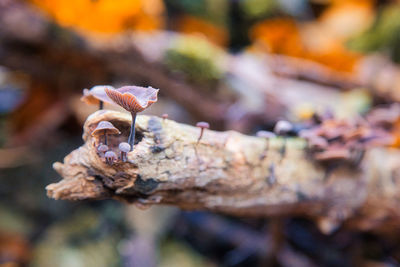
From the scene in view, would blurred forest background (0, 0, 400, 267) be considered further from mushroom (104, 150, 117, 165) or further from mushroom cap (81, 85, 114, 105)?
mushroom (104, 150, 117, 165)

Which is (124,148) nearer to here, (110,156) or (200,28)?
(110,156)

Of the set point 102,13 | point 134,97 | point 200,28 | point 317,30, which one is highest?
point 317,30

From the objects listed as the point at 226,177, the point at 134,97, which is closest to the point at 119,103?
the point at 134,97

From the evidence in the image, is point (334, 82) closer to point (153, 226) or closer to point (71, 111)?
point (153, 226)

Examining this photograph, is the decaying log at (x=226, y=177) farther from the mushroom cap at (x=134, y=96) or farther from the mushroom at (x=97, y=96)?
the mushroom cap at (x=134, y=96)

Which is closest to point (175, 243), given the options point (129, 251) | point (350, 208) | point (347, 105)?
point (129, 251)

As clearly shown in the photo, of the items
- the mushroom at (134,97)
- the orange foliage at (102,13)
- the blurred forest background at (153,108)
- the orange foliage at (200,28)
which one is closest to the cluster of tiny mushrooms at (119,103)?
the mushroom at (134,97)
